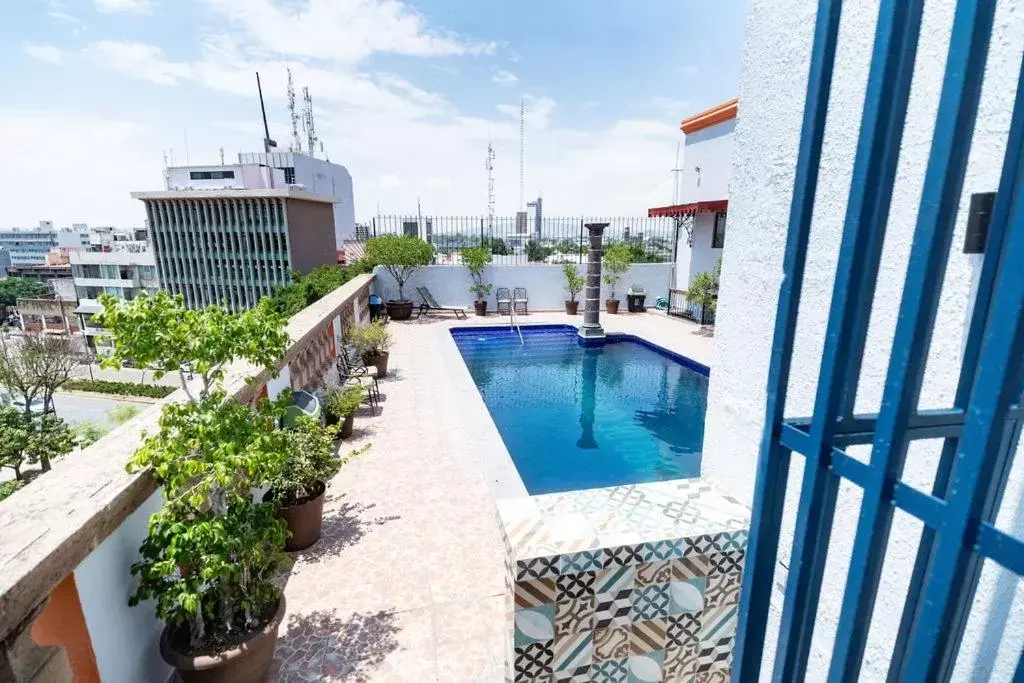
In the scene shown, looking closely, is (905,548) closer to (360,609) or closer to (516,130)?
(360,609)

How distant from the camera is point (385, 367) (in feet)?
27.6

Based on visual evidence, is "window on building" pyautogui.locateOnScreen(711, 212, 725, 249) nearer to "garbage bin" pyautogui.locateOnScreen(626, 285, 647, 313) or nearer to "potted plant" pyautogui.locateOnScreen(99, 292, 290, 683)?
"garbage bin" pyautogui.locateOnScreen(626, 285, 647, 313)

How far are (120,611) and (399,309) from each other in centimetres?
1184

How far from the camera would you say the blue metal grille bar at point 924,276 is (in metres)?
0.79

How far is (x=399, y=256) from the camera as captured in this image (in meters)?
13.5

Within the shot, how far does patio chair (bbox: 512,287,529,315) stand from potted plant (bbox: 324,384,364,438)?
31.8 feet

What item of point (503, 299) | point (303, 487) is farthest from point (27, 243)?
point (303, 487)

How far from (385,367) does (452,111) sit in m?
17.5

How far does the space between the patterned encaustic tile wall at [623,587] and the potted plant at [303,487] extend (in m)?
2.27

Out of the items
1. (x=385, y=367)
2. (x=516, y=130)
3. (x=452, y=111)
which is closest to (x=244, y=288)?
(x=516, y=130)

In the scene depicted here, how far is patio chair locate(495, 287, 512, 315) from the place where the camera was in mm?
15352

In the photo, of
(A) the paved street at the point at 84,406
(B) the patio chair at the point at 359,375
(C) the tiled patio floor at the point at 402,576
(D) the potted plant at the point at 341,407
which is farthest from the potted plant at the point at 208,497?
(A) the paved street at the point at 84,406

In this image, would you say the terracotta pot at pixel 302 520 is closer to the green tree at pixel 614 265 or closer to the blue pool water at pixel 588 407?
the blue pool water at pixel 588 407

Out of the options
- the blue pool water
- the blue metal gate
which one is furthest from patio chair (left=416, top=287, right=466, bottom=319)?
the blue metal gate
